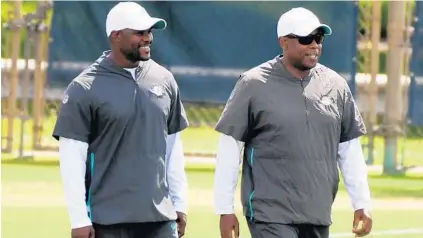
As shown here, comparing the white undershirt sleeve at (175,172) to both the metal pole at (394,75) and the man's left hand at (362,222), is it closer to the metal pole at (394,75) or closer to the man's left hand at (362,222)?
the man's left hand at (362,222)

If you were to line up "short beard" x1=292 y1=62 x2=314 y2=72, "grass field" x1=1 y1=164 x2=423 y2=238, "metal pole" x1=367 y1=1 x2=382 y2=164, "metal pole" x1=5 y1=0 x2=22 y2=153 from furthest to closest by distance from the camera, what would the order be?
1. "metal pole" x1=5 y1=0 x2=22 y2=153
2. "metal pole" x1=367 y1=1 x2=382 y2=164
3. "grass field" x1=1 y1=164 x2=423 y2=238
4. "short beard" x1=292 y1=62 x2=314 y2=72

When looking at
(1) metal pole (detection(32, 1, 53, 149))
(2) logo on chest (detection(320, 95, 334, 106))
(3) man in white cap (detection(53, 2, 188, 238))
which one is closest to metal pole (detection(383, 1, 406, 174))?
(1) metal pole (detection(32, 1, 53, 149))

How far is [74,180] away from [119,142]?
29 centimetres

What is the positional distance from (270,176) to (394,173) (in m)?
10.8

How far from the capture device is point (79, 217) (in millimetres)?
6602

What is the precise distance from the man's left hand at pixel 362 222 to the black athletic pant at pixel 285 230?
6.6 inches

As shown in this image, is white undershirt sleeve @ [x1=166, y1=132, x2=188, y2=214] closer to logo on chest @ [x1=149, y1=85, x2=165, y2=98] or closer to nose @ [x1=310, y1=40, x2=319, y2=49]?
logo on chest @ [x1=149, y1=85, x2=165, y2=98]

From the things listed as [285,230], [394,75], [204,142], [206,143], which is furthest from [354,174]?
[204,142]

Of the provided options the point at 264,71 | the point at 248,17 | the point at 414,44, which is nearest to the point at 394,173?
the point at 414,44

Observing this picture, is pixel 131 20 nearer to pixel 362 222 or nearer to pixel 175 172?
pixel 175 172

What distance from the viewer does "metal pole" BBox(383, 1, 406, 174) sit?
56.7 ft

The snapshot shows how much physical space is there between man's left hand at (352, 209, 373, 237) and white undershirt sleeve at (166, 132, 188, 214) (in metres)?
0.89

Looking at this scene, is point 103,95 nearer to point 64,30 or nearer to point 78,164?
point 78,164

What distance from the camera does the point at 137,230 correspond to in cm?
679
